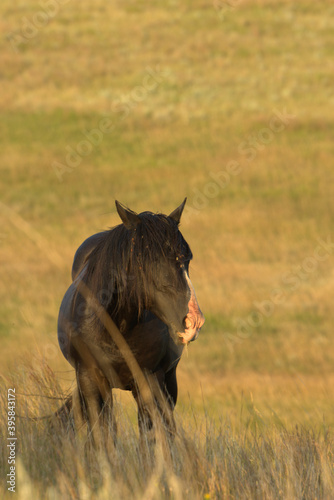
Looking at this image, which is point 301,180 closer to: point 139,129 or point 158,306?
point 139,129

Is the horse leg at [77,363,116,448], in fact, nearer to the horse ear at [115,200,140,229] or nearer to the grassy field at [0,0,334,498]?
the grassy field at [0,0,334,498]

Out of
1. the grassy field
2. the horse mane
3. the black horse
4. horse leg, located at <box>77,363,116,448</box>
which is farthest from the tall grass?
the horse mane

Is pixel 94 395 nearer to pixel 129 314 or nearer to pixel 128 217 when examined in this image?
pixel 129 314

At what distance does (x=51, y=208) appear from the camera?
29.6 meters

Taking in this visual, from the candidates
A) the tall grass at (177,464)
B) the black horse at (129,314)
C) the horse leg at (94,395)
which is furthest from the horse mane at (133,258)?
the tall grass at (177,464)

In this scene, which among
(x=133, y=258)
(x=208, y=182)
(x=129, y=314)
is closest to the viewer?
(x=133, y=258)

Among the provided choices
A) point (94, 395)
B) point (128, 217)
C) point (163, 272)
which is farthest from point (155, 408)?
point (128, 217)

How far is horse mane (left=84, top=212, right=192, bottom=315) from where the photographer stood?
4.40 m

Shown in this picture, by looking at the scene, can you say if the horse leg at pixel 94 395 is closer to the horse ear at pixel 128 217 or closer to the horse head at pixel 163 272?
the horse head at pixel 163 272

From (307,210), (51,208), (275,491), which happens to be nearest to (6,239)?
(51,208)

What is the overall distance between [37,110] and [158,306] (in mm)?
37646

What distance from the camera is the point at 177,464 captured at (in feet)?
14.3

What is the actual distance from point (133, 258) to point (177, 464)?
1140 mm

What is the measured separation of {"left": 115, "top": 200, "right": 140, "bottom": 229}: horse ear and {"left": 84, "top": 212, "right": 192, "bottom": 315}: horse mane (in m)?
0.03
